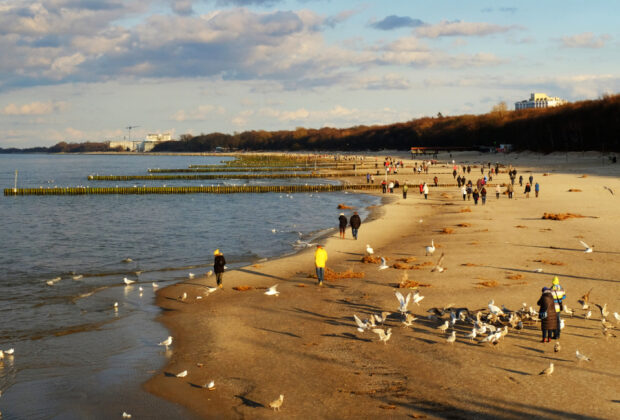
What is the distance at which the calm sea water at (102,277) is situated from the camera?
41.2 feet

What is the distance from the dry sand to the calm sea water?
115cm

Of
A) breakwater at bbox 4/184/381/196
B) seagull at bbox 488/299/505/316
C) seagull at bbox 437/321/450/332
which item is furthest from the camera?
breakwater at bbox 4/184/381/196

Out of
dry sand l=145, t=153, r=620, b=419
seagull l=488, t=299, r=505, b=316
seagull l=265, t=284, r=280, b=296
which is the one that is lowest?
dry sand l=145, t=153, r=620, b=419

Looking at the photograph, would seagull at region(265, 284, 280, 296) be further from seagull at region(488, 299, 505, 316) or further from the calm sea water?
seagull at region(488, 299, 505, 316)

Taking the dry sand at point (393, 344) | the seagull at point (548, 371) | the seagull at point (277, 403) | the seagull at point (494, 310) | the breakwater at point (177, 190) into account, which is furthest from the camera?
the breakwater at point (177, 190)

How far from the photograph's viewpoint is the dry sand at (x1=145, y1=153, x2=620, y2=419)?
11.2 meters

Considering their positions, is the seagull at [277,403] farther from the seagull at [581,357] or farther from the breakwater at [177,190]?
the breakwater at [177,190]

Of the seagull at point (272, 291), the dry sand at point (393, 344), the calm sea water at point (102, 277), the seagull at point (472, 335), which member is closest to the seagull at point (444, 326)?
the dry sand at point (393, 344)

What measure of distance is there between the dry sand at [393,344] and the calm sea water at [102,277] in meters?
1.15

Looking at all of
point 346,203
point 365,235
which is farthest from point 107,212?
point 365,235

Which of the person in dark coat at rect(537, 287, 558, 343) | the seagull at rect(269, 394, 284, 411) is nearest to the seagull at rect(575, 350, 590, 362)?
the person in dark coat at rect(537, 287, 558, 343)

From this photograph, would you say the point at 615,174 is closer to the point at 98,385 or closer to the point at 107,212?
the point at 107,212

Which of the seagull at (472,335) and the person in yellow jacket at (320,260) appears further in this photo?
the person in yellow jacket at (320,260)

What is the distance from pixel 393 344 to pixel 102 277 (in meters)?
15.4
